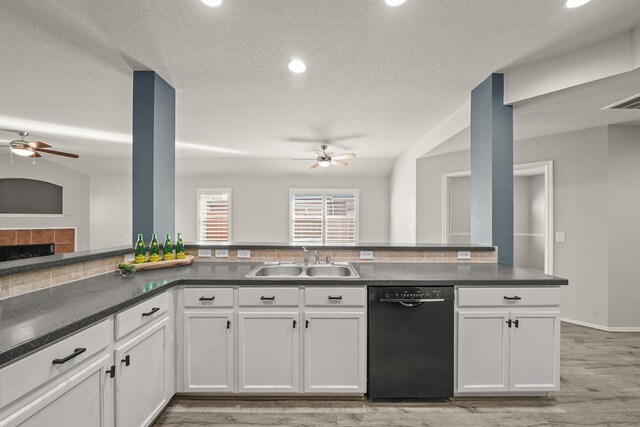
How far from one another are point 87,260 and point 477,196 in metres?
3.24

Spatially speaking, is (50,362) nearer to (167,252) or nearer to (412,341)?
(167,252)

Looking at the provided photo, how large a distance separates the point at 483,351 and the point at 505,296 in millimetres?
396

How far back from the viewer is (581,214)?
3.83 meters

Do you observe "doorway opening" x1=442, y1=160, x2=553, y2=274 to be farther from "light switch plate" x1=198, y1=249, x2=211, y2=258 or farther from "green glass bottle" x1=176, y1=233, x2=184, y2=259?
"green glass bottle" x1=176, y1=233, x2=184, y2=259

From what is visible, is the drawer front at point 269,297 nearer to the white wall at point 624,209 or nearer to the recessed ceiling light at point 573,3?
the recessed ceiling light at point 573,3

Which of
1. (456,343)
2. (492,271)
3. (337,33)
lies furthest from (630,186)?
(337,33)

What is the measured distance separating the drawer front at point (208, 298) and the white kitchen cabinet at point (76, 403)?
638 millimetres

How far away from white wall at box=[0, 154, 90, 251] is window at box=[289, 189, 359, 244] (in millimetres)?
4650

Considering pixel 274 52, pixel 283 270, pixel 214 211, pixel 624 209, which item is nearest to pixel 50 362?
pixel 283 270

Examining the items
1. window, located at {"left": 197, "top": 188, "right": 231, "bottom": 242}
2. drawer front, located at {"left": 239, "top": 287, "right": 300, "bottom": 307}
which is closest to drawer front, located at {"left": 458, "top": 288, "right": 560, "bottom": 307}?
drawer front, located at {"left": 239, "top": 287, "right": 300, "bottom": 307}

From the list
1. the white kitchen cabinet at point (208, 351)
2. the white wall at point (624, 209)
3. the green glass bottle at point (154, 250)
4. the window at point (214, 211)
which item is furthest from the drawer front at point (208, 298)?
the window at point (214, 211)

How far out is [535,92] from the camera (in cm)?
260

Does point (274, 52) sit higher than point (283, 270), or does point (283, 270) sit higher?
point (274, 52)

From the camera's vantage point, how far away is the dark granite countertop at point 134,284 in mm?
1153
